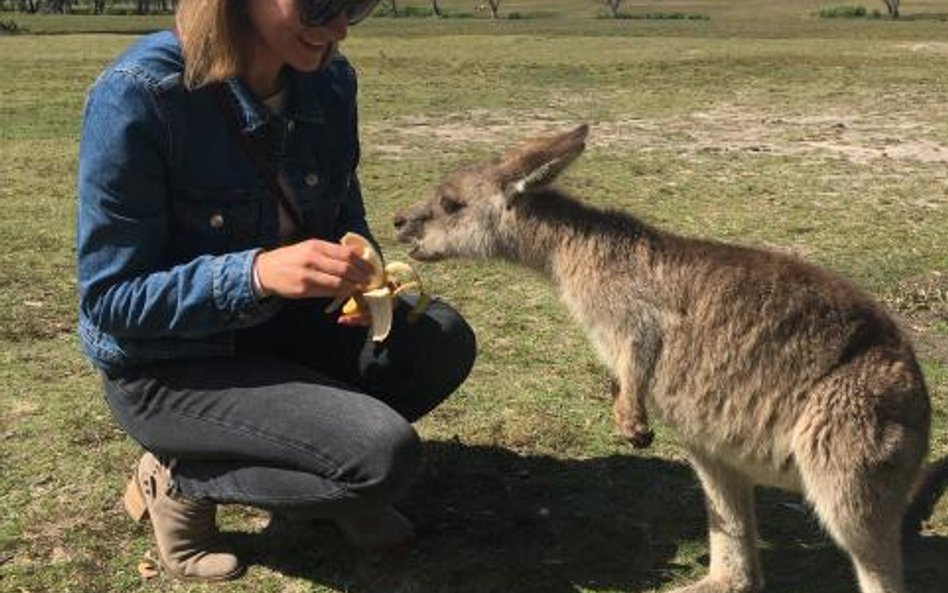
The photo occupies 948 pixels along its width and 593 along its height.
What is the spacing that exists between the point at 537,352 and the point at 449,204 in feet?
4.25

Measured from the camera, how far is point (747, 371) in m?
2.50

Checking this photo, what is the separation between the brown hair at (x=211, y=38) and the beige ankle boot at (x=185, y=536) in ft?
3.16

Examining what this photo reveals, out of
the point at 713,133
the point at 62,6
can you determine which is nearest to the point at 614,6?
the point at 62,6

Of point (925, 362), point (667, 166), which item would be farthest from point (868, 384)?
point (667, 166)

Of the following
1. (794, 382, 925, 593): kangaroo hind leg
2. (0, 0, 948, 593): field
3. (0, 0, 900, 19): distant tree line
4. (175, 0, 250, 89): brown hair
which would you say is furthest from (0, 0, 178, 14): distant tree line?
(794, 382, 925, 593): kangaroo hind leg

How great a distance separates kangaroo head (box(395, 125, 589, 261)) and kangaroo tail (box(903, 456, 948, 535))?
1119 mm

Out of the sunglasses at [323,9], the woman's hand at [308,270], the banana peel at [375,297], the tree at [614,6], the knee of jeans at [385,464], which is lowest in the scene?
the tree at [614,6]

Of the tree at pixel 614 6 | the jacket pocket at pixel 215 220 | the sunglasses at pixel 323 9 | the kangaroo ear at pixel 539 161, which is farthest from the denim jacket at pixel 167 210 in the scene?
the tree at pixel 614 6

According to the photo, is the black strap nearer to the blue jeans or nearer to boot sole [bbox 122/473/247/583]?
the blue jeans

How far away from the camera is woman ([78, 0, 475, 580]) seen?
2.48 m

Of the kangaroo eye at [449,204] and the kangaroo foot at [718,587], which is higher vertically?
the kangaroo eye at [449,204]

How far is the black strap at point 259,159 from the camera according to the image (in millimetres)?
2612

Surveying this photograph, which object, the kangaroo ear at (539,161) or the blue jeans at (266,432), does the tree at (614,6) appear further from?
the blue jeans at (266,432)

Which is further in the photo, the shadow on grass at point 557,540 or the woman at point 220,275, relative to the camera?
the shadow on grass at point 557,540
